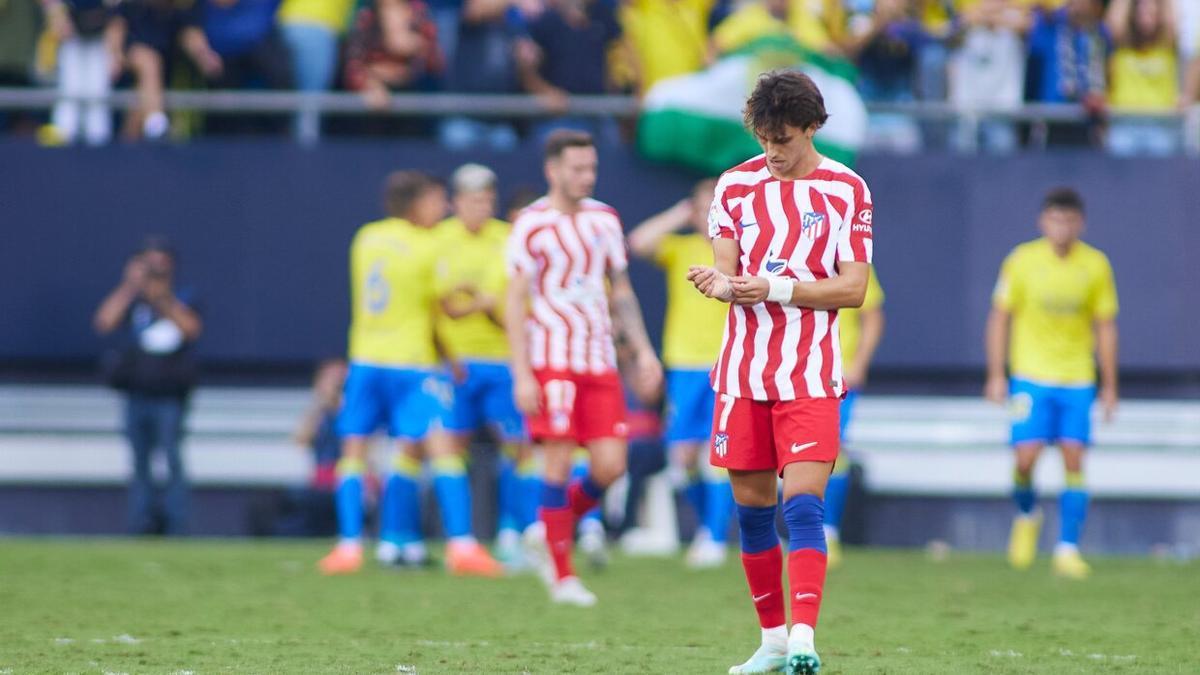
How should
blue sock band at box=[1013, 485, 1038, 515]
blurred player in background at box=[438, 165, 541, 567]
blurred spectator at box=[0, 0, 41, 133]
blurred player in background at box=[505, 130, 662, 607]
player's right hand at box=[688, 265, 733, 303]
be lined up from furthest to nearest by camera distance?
blurred spectator at box=[0, 0, 41, 133]
blue sock band at box=[1013, 485, 1038, 515]
blurred player in background at box=[438, 165, 541, 567]
blurred player in background at box=[505, 130, 662, 607]
player's right hand at box=[688, 265, 733, 303]

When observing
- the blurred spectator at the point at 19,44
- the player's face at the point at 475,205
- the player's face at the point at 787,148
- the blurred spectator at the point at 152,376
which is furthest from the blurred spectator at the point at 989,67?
the player's face at the point at 787,148

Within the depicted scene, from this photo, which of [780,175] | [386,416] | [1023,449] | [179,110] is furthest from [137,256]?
[780,175]

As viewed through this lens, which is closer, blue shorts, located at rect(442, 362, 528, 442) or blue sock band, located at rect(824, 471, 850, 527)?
blue shorts, located at rect(442, 362, 528, 442)

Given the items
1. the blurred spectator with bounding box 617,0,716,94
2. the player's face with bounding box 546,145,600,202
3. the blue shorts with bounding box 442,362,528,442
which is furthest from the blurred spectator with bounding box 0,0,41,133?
the player's face with bounding box 546,145,600,202

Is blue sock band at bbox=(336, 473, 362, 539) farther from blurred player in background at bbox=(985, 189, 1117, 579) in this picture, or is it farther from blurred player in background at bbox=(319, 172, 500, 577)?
blurred player in background at bbox=(985, 189, 1117, 579)

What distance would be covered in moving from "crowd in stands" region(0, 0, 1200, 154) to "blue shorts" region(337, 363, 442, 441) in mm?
4216

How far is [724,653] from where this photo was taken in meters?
7.46

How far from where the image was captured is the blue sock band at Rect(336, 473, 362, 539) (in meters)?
11.9

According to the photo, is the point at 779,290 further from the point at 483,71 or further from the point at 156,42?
the point at 156,42

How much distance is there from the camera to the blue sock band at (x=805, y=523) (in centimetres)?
650

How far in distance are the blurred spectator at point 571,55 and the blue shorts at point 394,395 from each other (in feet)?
14.2

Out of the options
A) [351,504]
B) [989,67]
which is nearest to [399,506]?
[351,504]

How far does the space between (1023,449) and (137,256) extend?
7402mm

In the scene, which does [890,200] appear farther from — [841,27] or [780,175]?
[780,175]
